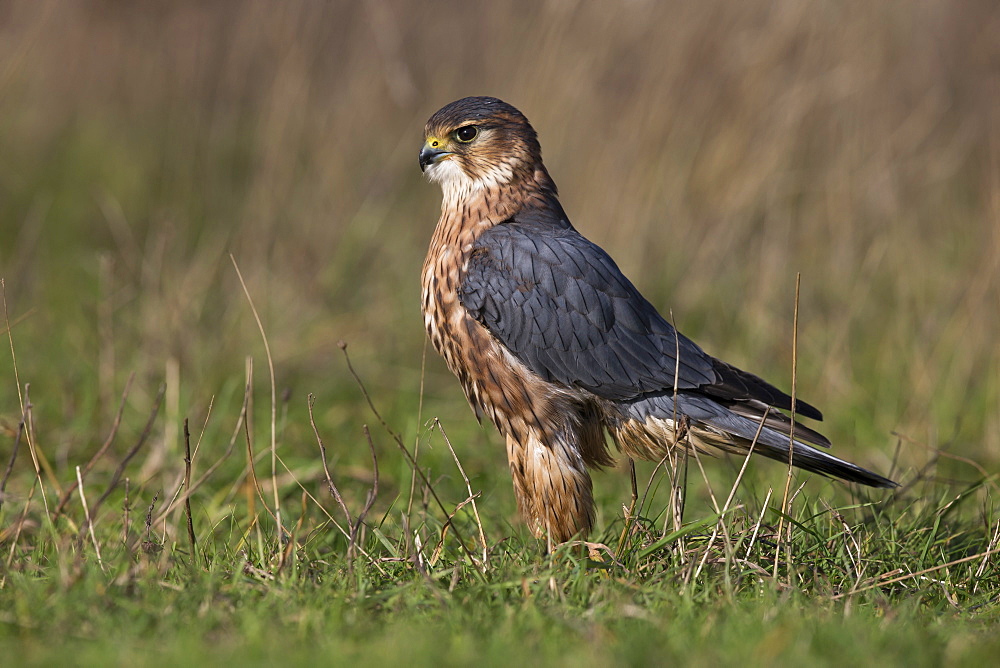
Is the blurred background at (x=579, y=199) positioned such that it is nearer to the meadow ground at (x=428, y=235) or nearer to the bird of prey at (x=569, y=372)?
the meadow ground at (x=428, y=235)

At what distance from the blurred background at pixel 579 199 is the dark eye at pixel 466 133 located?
1495 millimetres

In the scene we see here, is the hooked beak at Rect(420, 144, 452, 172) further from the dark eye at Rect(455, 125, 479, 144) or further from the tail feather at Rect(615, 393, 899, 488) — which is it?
the tail feather at Rect(615, 393, 899, 488)

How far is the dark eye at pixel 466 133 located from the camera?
3.61m

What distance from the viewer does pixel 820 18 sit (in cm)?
523

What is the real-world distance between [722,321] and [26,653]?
422cm

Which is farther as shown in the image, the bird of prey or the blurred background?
the blurred background

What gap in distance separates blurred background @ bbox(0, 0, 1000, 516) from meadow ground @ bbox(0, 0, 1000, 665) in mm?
19

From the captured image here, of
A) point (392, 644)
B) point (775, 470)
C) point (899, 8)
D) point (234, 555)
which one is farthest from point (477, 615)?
point (899, 8)

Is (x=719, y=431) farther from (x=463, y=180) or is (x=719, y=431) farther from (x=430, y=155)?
(x=430, y=155)

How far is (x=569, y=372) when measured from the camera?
319 centimetres

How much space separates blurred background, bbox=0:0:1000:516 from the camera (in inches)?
194

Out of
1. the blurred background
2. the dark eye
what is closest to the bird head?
the dark eye

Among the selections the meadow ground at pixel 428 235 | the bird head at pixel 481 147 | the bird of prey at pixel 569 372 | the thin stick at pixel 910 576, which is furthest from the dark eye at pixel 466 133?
the thin stick at pixel 910 576

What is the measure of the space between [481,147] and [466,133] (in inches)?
3.3
